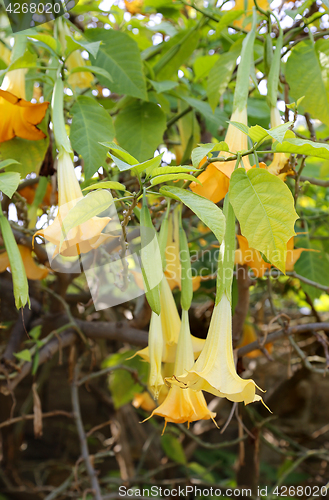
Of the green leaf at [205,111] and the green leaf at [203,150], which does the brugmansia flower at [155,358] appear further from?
the green leaf at [205,111]

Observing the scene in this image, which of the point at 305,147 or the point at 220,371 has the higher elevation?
the point at 305,147

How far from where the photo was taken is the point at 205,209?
1.44 feet

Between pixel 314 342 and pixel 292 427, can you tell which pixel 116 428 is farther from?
pixel 292 427

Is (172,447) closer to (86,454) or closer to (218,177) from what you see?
(86,454)

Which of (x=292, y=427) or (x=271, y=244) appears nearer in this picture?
(x=271, y=244)

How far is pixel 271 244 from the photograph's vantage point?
17.5 inches

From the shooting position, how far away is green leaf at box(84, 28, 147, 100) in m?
0.75

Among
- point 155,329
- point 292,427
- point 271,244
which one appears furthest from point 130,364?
point 292,427

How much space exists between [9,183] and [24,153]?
0.25 meters

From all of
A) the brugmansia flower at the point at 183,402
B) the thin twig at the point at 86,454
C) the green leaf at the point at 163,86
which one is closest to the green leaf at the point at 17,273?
the brugmansia flower at the point at 183,402

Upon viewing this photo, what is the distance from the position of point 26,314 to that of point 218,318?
846 mm

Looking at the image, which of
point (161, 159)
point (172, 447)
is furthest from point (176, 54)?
point (172, 447)

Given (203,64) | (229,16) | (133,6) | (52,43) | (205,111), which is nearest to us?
(52,43)

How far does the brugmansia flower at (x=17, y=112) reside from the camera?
59cm
